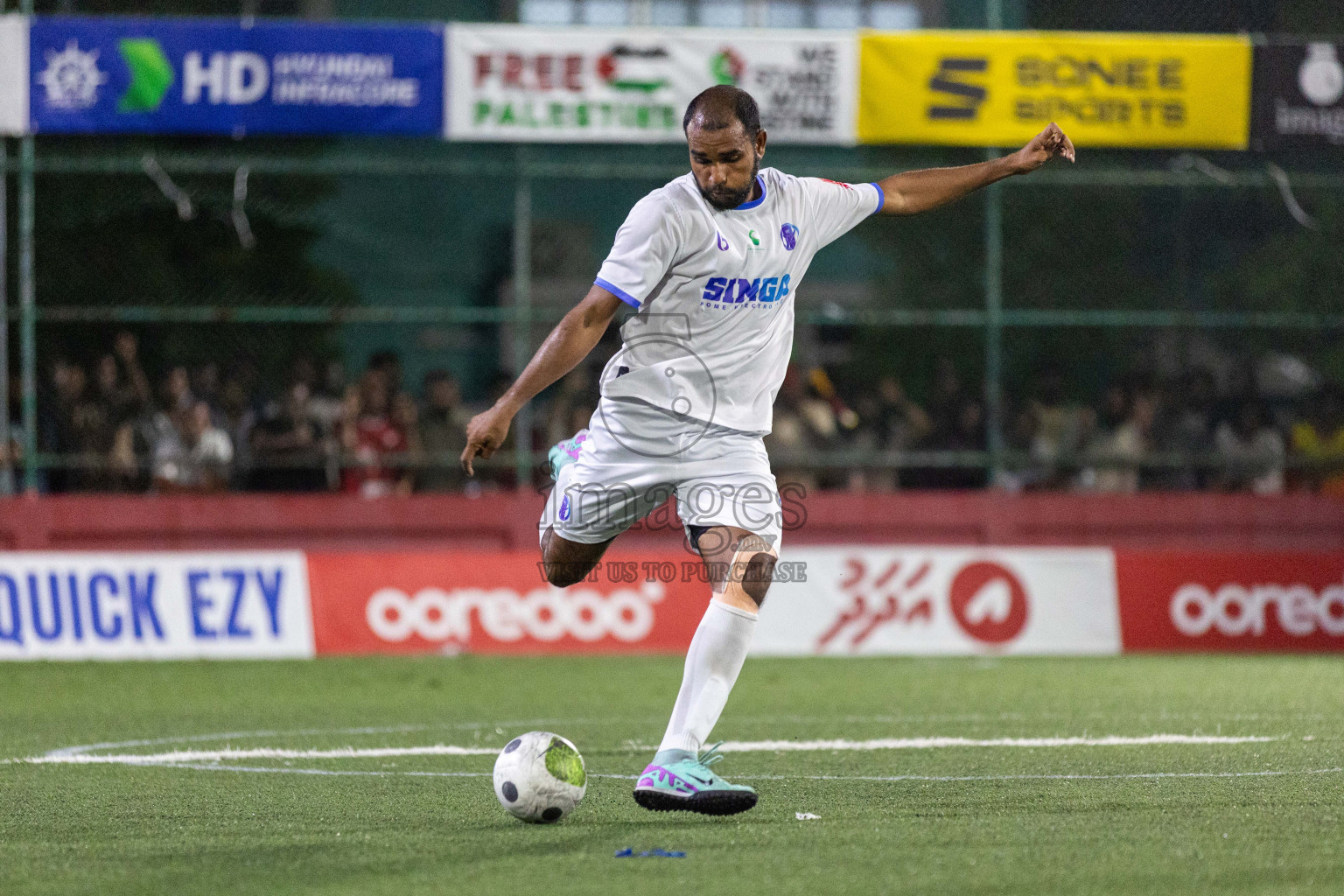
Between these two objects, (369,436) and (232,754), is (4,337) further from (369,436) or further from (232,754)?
(232,754)

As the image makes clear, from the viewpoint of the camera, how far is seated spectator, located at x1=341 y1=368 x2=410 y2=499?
14500 millimetres

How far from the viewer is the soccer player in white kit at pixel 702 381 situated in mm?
5656

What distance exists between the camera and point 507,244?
2200 cm

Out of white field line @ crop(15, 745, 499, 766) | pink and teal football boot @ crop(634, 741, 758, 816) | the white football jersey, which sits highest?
the white football jersey

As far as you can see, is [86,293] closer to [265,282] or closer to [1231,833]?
[265,282]

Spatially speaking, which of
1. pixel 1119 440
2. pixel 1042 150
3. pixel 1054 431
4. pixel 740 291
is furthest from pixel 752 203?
pixel 1119 440

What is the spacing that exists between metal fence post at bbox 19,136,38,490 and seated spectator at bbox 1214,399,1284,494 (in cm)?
1031

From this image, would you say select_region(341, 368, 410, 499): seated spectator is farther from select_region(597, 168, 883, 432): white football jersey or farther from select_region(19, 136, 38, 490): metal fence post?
select_region(597, 168, 883, 432): white football jersey

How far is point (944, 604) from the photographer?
532 inches

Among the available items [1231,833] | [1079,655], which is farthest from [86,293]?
[1231,833]

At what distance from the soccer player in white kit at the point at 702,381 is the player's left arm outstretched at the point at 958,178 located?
0.05 ft

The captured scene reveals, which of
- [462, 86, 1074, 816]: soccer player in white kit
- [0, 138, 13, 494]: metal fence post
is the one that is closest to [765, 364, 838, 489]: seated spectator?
[0, 138, 13, 494]: metal fence post

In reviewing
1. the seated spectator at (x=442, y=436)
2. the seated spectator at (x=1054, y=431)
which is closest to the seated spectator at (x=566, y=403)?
the seated spectator at (x=442, y=436)

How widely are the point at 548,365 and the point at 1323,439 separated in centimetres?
1207
